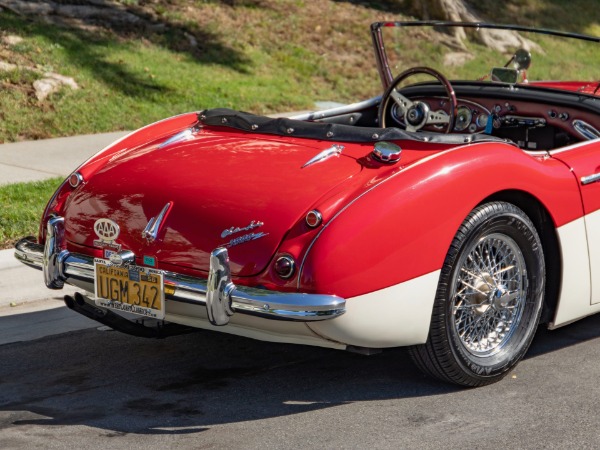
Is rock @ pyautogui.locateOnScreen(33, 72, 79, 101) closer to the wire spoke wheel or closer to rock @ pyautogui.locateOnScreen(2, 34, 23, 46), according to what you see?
rock @ pyautogui.locateOnScreen(2, 34, 23, 46)

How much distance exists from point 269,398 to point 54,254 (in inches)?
45.4

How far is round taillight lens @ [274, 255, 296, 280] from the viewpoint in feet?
13.5

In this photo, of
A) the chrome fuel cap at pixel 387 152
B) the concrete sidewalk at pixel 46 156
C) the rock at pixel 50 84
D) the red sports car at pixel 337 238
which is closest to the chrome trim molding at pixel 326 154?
the red sports car at pixel 337 238

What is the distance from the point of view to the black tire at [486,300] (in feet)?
14.4

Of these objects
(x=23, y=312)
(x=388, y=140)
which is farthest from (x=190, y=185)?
(x=23, y=312)

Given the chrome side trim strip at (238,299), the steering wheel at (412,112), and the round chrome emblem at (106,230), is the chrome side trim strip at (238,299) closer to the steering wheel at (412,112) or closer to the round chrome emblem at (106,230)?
the round chrome emblem at (106,230)

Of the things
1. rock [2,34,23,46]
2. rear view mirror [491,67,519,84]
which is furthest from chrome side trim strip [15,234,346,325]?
rock [2,34,23,46]

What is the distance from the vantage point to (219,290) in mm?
4133

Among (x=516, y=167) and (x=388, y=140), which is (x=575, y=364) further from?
(x=388, y=140)

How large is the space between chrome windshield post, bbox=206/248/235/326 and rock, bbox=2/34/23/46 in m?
8.53

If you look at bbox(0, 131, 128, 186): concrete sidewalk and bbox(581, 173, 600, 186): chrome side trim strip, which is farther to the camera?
bbox(0, 131, 128, 186): concrete sidewalk

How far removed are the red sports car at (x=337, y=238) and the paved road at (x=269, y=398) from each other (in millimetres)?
230

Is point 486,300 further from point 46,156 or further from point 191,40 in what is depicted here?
point 191,40

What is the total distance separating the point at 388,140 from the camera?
4.80 metres
